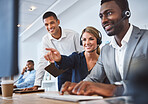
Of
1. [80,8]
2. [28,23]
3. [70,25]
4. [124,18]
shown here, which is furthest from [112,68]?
[28,23]

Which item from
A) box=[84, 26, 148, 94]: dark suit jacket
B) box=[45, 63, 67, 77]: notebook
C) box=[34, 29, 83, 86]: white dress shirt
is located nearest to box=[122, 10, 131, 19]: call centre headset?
box=[84, 26, 148, 94]: dark suit jacket

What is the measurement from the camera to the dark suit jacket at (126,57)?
955 millimetres

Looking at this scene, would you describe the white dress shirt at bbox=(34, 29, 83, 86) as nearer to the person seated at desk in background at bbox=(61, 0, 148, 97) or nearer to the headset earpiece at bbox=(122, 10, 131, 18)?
the person seated at desk in background at bbox=(61, 0, 148, 97)

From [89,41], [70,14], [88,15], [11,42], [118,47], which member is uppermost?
[70,14]

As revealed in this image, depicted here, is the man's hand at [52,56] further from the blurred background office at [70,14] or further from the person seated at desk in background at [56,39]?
the blurred background office at [70,14]

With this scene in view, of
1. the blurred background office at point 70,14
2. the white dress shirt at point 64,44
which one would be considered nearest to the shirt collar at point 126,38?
the white dress shirt at point 64,44

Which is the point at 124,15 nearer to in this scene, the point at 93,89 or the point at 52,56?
the point at 52,56

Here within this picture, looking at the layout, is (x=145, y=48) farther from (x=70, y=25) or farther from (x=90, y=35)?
(x=70, y=25)

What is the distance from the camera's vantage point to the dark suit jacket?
96cm

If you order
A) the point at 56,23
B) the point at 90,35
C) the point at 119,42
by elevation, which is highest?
the point at 56,23

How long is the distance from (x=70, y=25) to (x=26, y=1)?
130 cm

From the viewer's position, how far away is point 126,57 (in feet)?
3.26

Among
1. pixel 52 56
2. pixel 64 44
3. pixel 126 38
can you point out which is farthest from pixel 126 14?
pixel 64 44

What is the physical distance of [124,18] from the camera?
1129 mm
